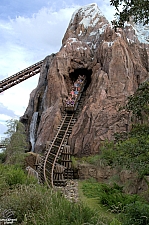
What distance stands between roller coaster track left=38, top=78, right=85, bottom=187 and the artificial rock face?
1.63 ft

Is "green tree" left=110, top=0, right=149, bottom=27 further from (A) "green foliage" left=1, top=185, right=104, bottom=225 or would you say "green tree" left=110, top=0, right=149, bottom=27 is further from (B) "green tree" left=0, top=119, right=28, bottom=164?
(B) "green tree" left=0, top=119, right=28, bottom=164

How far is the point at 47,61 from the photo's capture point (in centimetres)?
2225

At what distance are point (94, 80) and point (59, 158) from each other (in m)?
5.94

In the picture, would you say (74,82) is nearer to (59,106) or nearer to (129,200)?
(59,106)

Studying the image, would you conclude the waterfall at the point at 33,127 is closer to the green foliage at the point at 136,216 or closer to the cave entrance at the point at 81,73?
the cave entrance at the point at 81,73

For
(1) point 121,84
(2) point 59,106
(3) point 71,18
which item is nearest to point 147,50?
(1) point 121,84

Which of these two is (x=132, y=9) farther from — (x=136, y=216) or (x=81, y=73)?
(x=81, y=73)

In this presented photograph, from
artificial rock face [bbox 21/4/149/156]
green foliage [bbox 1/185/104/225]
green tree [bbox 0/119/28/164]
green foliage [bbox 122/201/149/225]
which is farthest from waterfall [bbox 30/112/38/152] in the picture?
green foliage [bbox 122/201/149/225]

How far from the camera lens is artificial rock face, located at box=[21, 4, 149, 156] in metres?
14.6

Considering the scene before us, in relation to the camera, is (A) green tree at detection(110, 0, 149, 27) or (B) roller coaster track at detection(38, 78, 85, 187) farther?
(B) roller coaster track at detection(38, 78, 85, 187)

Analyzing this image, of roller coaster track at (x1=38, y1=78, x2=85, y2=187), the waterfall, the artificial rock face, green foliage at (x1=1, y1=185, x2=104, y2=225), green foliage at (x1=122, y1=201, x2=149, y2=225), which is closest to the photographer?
green foliage at (x1=1, y1=185, x2=104, y2=225)

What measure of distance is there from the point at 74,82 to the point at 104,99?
4.81 m

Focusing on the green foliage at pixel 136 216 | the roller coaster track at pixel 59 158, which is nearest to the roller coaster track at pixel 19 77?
the roller coaster track at pixel 59 158

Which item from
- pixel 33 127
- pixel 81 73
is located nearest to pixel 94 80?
pixel 81 73
